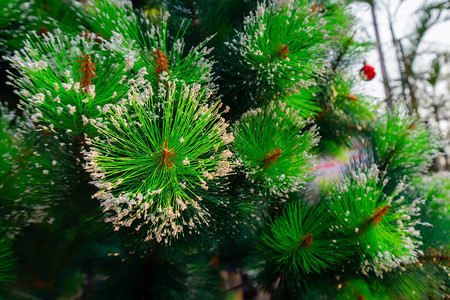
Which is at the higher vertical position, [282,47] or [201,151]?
[282,47]

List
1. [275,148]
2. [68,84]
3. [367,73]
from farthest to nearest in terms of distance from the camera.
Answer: [367,73] < [275,148] < [68,84]

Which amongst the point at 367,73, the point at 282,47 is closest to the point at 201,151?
the point at 282,47

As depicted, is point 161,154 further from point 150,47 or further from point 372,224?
point 372,224

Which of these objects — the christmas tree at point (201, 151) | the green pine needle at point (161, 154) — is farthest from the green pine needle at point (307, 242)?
the green pine needle at point (161, 154)

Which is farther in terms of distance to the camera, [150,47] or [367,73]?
[367,73]

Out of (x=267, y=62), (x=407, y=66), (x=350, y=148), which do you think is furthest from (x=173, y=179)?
(x=407, y=66)

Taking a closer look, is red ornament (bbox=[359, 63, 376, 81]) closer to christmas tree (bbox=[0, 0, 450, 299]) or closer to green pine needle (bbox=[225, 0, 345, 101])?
christmas tree (bbox=[0, 0, 450, 299])
